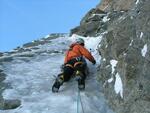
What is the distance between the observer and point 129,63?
37.6ft

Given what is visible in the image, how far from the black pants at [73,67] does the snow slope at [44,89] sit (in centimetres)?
31

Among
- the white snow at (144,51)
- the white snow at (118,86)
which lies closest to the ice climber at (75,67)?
the white snow at (118,86)

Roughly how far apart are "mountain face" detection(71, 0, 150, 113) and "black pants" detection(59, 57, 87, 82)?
2.37 ft

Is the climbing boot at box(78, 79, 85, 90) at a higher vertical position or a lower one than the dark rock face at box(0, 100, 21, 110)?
higher

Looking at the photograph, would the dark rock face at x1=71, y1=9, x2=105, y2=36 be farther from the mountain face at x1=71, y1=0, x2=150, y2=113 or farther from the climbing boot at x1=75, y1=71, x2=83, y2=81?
the climbing boot at x1=75, y1=71, x2=83, y2=81

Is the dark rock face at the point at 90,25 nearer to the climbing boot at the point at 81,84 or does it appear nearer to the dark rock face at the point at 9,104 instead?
the climbing boot at the point at 81,84

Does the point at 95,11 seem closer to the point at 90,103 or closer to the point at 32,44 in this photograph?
the point at 32,44

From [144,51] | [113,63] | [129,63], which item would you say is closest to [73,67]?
[113,63]

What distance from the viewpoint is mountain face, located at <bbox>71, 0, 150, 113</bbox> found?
419 inches

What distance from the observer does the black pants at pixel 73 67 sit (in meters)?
14.1

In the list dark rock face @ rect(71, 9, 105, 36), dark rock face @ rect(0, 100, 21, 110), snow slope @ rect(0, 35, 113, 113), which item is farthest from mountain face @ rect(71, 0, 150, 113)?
dark rock face @ rect(71, 9, 105, 36)

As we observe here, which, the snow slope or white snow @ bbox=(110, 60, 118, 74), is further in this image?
white snow @ bbox=(110, 60, 118, 74)

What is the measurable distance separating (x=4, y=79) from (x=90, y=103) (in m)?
4.05

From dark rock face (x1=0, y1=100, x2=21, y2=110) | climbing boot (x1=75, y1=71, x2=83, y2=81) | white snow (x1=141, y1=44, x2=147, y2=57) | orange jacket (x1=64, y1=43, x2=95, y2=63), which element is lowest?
dark rock face (x1=0, y1=100, x2=21, y2=110)
